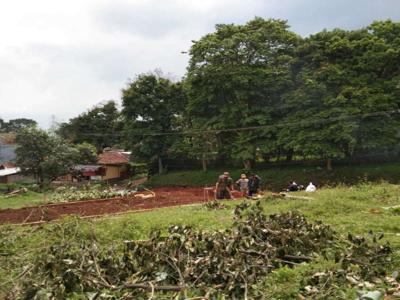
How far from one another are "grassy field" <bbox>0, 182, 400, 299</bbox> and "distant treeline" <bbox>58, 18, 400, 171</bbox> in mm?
12796

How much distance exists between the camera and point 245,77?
29188 mm

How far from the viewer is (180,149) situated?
35.8 metres

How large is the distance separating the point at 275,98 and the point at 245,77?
2583 mm

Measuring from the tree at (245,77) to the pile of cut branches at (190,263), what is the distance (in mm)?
22695

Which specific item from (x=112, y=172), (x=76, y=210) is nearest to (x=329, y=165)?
(x=76, y=210)

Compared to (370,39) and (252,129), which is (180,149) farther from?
(370,39)

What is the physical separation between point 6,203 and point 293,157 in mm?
20325

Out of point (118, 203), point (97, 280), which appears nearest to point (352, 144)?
point (118, 203)

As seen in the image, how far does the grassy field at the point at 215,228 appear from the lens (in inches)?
215

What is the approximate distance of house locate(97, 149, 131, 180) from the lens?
45.5 meters

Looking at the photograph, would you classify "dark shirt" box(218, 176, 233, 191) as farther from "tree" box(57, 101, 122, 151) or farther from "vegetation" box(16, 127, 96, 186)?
"tree" box(57, 101, 122, 151)

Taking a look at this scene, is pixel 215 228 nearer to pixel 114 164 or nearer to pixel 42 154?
pixel 42 154

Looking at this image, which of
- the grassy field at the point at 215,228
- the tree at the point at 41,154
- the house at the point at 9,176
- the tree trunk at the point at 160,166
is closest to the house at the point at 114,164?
the house at the point at 9,176

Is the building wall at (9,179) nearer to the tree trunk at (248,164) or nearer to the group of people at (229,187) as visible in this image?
the tree trunk at (248,164)
